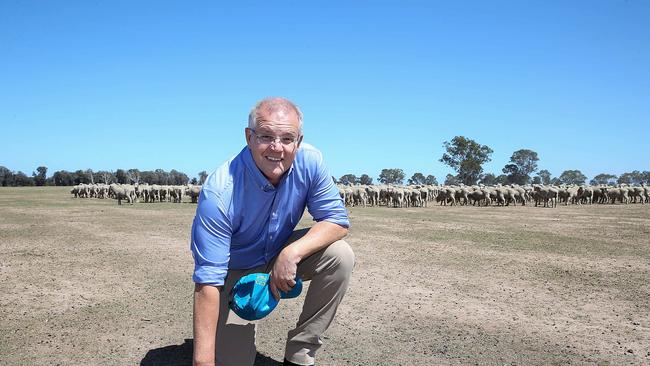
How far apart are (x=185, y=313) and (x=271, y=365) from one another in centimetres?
184

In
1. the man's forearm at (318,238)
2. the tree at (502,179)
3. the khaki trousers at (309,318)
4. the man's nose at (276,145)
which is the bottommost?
the khaki trousers at (309,318)

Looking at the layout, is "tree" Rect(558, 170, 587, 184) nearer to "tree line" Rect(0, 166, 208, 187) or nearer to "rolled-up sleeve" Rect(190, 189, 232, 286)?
"tree line" Rect(0, 166, 208, 187)

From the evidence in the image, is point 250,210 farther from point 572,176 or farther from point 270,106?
point 572,176

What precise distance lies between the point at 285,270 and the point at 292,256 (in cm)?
9

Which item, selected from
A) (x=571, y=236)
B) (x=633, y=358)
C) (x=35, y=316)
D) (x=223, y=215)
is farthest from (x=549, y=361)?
(x=571, y=236)

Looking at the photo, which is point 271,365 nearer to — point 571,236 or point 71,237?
point 71,237

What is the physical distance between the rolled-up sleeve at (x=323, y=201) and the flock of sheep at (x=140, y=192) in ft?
106

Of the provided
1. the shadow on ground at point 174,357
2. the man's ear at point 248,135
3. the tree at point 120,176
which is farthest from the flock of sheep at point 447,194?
the tree at point 120,176

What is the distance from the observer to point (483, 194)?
134 ft

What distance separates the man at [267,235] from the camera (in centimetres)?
264

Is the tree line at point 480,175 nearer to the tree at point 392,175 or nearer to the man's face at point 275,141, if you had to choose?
the tree at point 392,175

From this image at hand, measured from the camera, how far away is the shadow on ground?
147 inches

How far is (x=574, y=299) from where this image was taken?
6055mm

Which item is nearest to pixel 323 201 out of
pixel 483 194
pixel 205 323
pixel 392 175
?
pixel 205 323
